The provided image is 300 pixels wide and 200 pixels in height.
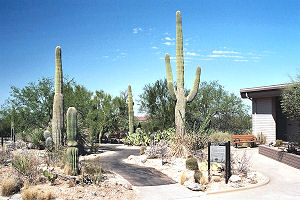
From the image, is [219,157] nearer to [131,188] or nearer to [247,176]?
[247,176]

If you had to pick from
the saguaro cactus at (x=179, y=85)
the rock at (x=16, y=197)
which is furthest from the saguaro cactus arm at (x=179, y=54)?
the rock at (x=16, y=197)

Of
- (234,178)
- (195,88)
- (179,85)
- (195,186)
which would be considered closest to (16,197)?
(195,186)

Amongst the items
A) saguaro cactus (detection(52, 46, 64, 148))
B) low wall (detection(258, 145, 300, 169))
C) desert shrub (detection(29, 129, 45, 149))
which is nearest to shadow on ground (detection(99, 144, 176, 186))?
saguaro cactus (detection(52, 46, 64, 148))

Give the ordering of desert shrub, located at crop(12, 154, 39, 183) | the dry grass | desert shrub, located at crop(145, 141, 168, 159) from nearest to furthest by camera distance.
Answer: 1. the dry grass
2. desert shrub, located at crop(12, 154, 39, 183)
3. desert shrub, located at crop(145, 141, 168, 159)

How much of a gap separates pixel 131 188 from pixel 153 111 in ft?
53.5

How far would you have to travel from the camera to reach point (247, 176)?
10.0 meters

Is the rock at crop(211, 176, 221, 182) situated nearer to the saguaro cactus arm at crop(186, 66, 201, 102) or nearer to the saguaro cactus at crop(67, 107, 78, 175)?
the saguaro cactus at crop(67, 107, 78, 175)

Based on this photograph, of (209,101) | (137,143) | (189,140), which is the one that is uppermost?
(209,101)

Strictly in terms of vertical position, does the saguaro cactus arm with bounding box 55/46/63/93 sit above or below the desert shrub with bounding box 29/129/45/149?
above

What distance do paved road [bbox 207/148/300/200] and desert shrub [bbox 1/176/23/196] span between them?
546cm

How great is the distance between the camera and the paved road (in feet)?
27.2

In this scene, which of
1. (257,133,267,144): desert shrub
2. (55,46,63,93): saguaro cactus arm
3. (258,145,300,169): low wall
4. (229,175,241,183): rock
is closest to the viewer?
(229,175,241,183): rock

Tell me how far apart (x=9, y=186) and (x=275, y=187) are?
26.2 feet

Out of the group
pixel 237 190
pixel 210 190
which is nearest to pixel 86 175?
pixel 210 190
